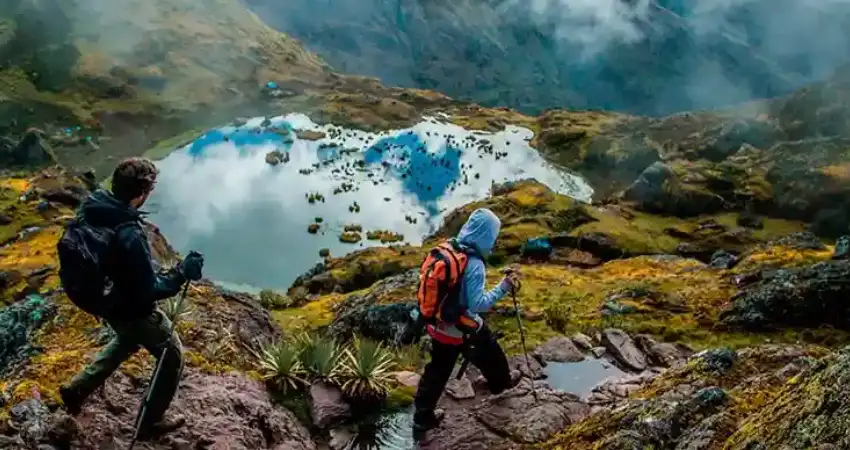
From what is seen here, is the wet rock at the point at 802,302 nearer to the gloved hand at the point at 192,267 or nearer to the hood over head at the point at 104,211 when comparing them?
the gloved hand at the point at 192,267

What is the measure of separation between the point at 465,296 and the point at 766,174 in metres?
71.6

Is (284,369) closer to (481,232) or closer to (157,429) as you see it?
(157,429)

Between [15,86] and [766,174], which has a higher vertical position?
[766,174]

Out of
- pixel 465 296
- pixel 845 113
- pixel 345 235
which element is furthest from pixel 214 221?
pixel 845 113

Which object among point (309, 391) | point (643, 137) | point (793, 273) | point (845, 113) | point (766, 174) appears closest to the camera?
point (309, 391)

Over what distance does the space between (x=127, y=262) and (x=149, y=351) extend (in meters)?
1.71

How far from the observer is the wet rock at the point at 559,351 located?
16.5 meters

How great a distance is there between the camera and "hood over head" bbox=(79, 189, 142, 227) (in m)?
8.22

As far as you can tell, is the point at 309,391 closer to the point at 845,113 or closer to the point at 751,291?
the point at 751,291

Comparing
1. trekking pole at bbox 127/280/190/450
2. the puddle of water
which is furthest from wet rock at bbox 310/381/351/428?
the puddle of water

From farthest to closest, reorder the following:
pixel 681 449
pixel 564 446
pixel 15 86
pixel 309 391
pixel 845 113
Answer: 1. pixel 15 86
2. pixel 845 113
3. pixel 309 391
4. pixel 564 446
5. pixel 681 449

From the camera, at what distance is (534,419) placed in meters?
12.3

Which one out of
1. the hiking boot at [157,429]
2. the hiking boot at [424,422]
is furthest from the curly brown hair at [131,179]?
the hiking boot at [424,422]

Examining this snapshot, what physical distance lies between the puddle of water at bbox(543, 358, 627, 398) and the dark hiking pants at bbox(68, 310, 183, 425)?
8402mm
